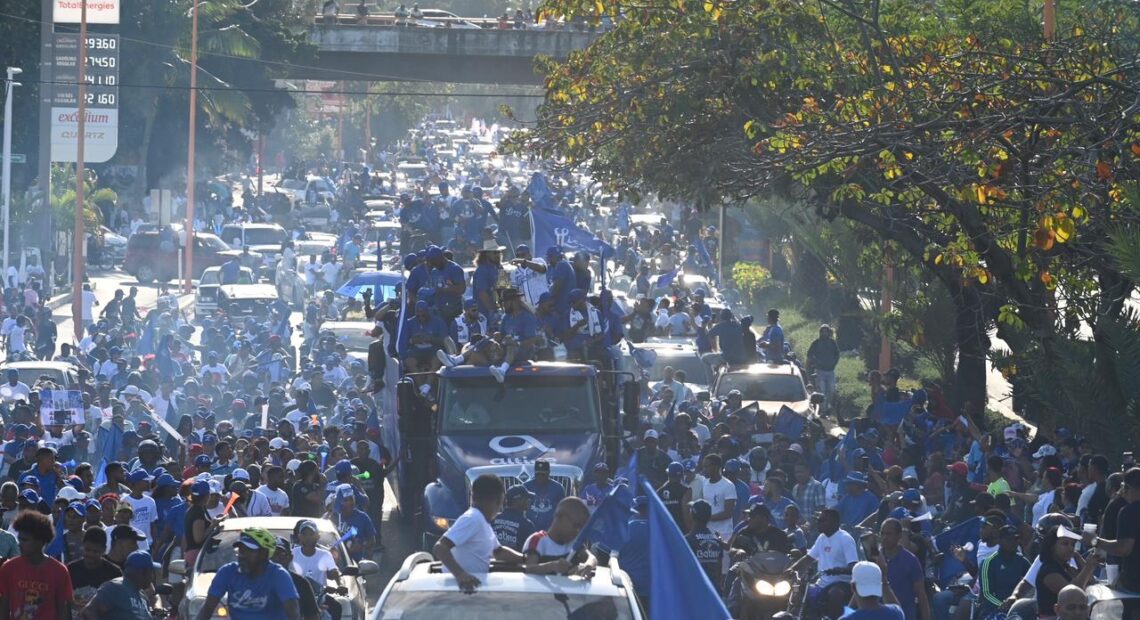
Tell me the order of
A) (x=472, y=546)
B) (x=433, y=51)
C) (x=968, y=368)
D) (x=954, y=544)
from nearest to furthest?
(x=472, y=546)
(x=954, y=544)
(x=968, y=368)
(x=433, y=51)

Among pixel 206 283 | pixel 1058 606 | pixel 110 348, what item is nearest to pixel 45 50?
pixel 206 283

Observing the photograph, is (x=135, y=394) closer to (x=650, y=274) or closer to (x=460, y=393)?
(x=460, y=393)

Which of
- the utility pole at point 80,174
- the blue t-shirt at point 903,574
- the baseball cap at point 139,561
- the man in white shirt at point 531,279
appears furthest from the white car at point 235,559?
the utility pole at point 80,174

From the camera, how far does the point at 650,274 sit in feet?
155

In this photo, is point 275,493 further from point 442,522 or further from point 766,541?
point 766,541

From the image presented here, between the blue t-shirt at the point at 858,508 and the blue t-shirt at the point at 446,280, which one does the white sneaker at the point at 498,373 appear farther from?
the blue t-shirt at the point at 858,508

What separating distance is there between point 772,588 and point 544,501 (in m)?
2.74

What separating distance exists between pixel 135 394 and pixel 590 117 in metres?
7.25

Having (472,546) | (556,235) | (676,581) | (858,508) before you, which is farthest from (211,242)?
(676,581)

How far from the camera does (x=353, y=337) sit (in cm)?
A: 3403

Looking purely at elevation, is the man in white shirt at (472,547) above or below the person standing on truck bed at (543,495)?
above

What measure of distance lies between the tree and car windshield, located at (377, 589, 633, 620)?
496 centimetres

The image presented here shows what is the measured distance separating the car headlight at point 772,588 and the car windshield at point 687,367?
15.3 metres

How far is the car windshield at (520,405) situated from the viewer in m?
18.3
